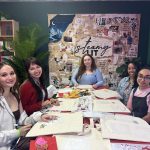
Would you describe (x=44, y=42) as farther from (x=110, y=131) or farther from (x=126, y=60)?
(x=110, y=131)

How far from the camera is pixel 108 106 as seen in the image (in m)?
1.93

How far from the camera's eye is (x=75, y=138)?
4.15 ft

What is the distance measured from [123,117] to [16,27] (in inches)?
131

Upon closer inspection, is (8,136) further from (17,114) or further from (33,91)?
(33,91)

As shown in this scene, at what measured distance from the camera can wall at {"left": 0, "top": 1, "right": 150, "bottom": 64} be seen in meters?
4.30

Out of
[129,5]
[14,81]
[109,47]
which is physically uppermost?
[129,5]

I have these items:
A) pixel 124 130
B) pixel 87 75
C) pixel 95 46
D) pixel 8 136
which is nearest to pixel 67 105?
pixel 8 136

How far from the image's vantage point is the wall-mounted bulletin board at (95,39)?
14.2 feet

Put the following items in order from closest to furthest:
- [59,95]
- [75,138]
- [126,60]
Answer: [75,138] < [59,95] < [126,60]

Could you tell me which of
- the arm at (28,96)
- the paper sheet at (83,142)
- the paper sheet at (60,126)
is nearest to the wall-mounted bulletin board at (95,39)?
the arm at (28,96)

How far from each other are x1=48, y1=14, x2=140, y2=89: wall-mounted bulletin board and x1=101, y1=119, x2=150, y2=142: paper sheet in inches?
119

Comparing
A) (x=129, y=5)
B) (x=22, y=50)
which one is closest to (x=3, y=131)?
(x=22, y=50)

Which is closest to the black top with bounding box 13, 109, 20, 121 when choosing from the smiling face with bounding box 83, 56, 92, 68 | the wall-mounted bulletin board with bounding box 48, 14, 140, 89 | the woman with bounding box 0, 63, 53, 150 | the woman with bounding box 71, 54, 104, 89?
the woman with bounding box 0, 63, 53, 150

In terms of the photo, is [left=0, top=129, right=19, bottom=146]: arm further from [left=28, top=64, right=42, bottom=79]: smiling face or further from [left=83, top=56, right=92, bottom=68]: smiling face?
[left=83, top=56, right=92, bottom=68]: smiling face
